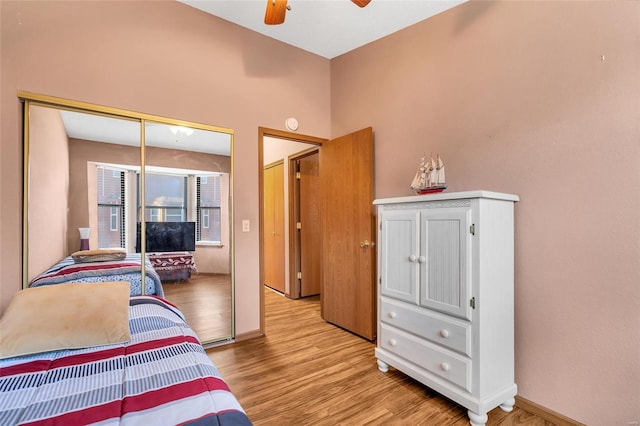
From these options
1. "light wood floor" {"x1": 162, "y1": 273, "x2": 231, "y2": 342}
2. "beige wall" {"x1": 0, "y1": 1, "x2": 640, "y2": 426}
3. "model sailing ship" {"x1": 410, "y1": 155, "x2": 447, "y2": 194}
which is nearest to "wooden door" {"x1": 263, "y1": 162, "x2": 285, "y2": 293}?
"beige wall" {"x1": 0, "y1": 1, "x2": 640, "y2": 426}

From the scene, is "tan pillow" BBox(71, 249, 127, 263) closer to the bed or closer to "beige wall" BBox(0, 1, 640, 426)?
the bed

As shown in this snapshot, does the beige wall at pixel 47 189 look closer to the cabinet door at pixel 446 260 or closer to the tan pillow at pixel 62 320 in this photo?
the tan pillow at pixel 62 320

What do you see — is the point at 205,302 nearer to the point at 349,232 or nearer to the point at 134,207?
the point at 134,207

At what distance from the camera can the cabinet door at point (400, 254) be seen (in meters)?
2.04

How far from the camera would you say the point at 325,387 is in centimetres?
204

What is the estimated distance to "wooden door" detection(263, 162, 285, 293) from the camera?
4.54 metres

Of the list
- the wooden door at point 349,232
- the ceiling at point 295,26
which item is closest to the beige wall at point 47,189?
the ceiling at point 295,26

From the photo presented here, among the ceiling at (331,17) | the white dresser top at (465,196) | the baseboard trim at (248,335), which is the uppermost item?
the ceiling at (331,17)

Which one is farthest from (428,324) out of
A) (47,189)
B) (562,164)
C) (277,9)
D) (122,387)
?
(47,189)

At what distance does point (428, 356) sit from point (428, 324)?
213 millimetres

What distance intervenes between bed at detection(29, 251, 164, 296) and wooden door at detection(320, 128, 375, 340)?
1.72 m

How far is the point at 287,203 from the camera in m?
4.35

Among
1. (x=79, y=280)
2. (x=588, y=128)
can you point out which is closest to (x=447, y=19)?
(x=588, y=128)

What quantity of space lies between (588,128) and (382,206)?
130 centimetres
